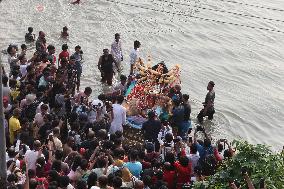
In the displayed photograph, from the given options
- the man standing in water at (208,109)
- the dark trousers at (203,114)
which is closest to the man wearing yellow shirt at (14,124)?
the man standing in water at (208,109)

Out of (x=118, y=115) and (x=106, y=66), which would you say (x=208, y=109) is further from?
(x=118, y=115)

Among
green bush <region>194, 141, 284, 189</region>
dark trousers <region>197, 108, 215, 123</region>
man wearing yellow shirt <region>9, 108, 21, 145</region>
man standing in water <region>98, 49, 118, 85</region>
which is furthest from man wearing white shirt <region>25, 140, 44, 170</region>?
dark trousers <region>197, 108, 215, 123</region>

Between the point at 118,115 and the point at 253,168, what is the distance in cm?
512

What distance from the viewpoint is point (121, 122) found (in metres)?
13.4

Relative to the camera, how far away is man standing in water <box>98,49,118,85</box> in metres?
16.9

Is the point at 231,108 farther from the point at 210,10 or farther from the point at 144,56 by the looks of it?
the point at 210,10

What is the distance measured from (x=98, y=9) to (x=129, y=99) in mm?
10799

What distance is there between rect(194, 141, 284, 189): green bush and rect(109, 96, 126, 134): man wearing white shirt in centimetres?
441

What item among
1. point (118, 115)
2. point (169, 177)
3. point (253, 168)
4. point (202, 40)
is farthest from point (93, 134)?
point (202, 40)

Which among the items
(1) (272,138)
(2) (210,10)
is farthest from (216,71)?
(2) (210,10)

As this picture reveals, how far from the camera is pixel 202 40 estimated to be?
2381 centimetres

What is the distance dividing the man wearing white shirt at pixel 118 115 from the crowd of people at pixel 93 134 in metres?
0.02

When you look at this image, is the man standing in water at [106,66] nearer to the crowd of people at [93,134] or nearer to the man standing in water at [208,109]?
the crowd of people at [93,134]

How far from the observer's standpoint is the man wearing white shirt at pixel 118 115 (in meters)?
13.2
